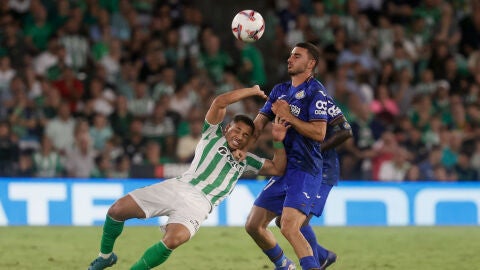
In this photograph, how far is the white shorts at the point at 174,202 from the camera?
7902 mm

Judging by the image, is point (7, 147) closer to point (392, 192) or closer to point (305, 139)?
point (392, 192)

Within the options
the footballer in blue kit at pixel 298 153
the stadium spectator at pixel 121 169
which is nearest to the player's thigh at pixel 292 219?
the footballer in blue kit at pixel 298 153

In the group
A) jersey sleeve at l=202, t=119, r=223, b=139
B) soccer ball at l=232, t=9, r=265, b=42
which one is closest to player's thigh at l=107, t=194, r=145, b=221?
jersey sleeve at l=202, t=119, r=223, b=139

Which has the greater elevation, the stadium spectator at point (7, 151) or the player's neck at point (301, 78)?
the player's neck at point (301, 78)

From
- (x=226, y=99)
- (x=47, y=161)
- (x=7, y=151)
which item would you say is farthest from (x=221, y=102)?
(x=7, y=151)

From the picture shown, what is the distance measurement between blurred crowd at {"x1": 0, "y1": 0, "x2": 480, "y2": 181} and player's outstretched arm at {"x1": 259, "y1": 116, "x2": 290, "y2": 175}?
5.39 m

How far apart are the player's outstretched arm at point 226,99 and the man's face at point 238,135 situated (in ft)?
0.47

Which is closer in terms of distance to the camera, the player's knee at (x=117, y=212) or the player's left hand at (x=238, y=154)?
the player's knee at (x=117, y=212)

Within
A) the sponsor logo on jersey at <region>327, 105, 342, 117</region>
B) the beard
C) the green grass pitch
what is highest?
the beard

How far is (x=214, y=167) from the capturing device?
8141 mm

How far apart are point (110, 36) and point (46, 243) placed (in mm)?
5415

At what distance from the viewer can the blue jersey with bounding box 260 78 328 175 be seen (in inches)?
314

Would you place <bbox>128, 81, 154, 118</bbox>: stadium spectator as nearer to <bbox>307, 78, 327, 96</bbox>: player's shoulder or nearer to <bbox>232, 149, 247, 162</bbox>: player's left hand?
<bbox>232, 149, 247, 162</bbox>: player's left hand

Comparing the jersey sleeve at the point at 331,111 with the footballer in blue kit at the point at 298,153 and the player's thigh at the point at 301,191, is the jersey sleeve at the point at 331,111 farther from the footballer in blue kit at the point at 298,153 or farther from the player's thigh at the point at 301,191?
→ the player's thigh at the point at 301,191
